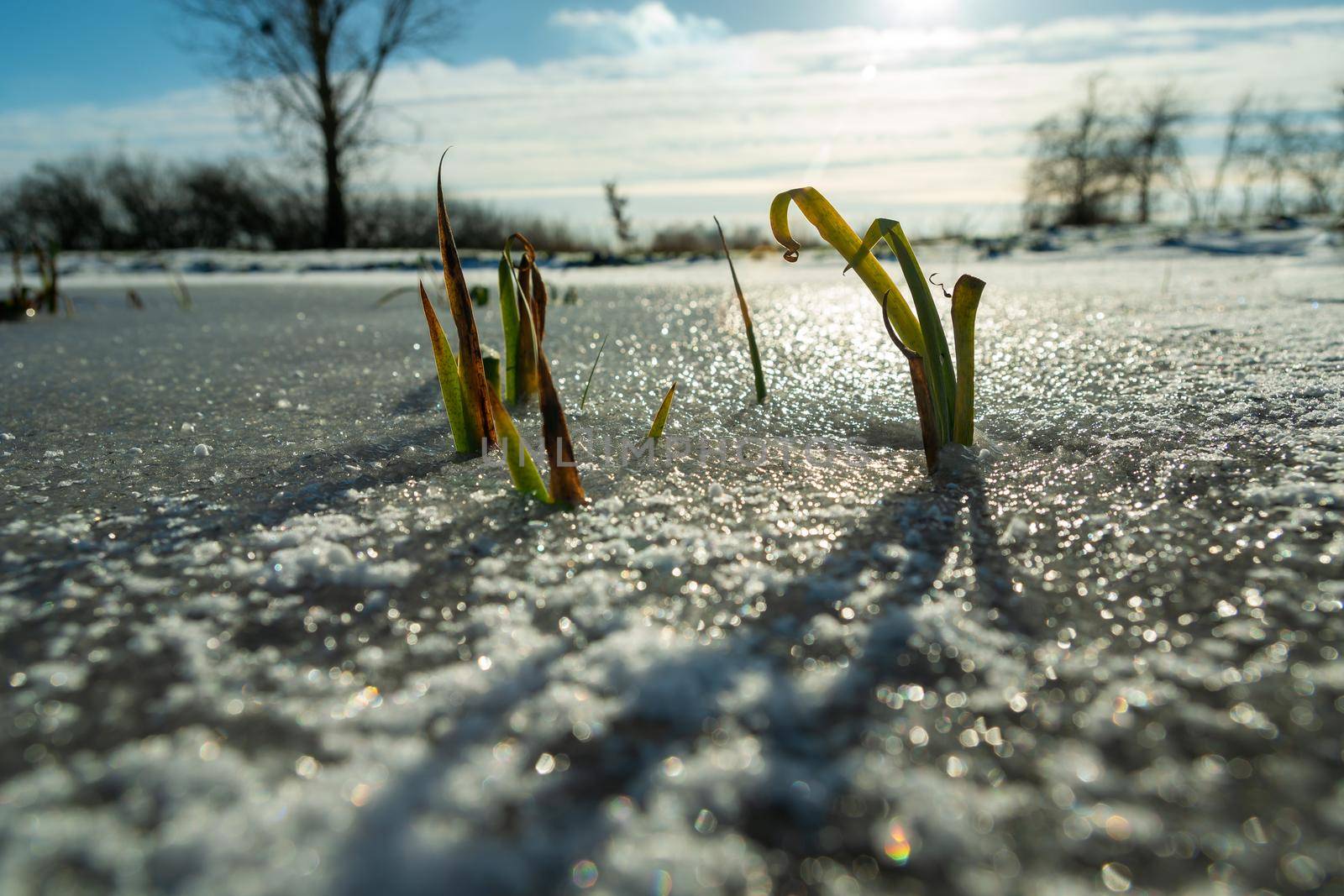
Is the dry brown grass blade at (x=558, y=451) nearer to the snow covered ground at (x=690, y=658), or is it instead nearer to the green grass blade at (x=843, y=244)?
the snow covered ground at (x=690, y=658)

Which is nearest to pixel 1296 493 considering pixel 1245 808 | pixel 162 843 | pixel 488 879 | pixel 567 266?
pixel 1245 808

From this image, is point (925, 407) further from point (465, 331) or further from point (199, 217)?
point (199, 217)

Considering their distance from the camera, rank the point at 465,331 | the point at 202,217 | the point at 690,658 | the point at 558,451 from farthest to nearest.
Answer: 1. the point at 202,217
2. the point at 465,331
3. the point at 558,451
4. the point at 690,658

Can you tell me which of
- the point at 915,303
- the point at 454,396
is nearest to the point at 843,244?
the point at 915,303

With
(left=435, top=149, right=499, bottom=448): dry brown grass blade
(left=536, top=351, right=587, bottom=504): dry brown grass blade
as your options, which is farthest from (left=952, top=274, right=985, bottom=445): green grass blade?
(left=435, top=149, right=499, bottom=448): dry brown grass blade

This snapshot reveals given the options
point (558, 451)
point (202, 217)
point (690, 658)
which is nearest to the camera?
point (690, 658)

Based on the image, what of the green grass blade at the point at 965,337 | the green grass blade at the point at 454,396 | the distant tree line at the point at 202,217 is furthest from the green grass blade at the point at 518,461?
the distant tree line at the point at 202,217
